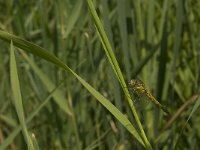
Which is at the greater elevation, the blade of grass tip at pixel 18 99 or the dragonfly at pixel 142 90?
the blade of grass tip at pixel 18 99

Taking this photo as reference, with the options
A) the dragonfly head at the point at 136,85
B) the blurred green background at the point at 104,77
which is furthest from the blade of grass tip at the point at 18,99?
the blurred green background at the point at 104,77

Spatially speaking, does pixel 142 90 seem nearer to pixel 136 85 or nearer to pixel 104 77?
pixel 136 85

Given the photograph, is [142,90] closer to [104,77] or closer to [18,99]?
[18,99]

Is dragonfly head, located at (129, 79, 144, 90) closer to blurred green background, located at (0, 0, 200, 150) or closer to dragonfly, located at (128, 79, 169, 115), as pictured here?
dragonfly, located at (128, 79, 169, 115)

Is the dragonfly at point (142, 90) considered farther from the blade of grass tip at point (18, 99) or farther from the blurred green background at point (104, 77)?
the blurred green background at point (104, 77)

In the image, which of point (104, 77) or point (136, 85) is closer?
point (136, 85)

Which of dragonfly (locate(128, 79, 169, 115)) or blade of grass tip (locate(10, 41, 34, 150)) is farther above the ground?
blade of grass tip (locate(10, 41, 34, 150))

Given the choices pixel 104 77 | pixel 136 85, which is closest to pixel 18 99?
pixel 136 85

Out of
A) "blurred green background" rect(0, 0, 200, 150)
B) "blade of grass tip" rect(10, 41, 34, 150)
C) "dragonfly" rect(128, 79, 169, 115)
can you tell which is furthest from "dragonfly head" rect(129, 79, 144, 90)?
"blurred green background" rect(0, 0, 200, 150)

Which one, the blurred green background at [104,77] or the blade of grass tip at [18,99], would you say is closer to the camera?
the blade of grass tip at [18,99]

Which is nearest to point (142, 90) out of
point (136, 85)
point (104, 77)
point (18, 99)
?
point (136, 85)
